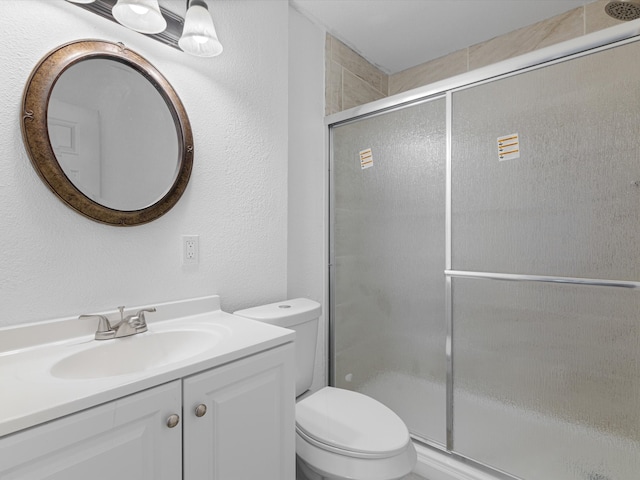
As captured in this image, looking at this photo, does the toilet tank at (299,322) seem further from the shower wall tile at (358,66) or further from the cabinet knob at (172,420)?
the shower wall tile at (358,66)

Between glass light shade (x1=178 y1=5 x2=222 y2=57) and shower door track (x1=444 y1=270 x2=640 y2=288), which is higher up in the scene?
glass light shade (x1=178 y1=5 x2=222 y2=57)

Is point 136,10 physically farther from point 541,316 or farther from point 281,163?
point 541,316

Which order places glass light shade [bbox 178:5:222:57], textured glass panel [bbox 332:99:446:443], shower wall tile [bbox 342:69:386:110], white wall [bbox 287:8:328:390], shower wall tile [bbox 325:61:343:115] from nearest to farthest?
glass light shade [bbox 178:5:222:57], textured glass panel [bbox 332:99:446:443], white wall [bbox 287:8:328:390], shower wall tile [bbox 325:61:343:115], shower wall tile [bbox 342:69:386:110]

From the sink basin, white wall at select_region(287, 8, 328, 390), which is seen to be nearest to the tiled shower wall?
white wall at select_region(287, 8, 328, 390)

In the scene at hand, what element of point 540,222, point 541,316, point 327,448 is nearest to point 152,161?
point 327,448

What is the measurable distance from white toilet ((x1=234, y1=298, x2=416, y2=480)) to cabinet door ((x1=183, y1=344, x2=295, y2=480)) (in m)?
0.14

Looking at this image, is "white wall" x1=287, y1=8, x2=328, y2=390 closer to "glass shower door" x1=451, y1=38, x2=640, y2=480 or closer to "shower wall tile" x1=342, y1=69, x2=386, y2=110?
"shower wall tile" x1=342, y1=69, x2=386, y2=110

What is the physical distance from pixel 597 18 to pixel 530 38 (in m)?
0.31

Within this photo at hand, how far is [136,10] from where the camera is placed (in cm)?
108

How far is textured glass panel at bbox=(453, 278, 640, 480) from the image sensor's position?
4.06 ft

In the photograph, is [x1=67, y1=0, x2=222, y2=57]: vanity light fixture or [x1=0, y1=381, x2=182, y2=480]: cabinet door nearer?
[x1=0, y1=381, x2=182, y2=480]: cabinet door

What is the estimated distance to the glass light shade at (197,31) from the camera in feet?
3.96

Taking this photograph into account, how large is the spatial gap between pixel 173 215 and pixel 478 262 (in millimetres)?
1290

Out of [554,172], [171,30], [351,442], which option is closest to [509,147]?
[554,172]
